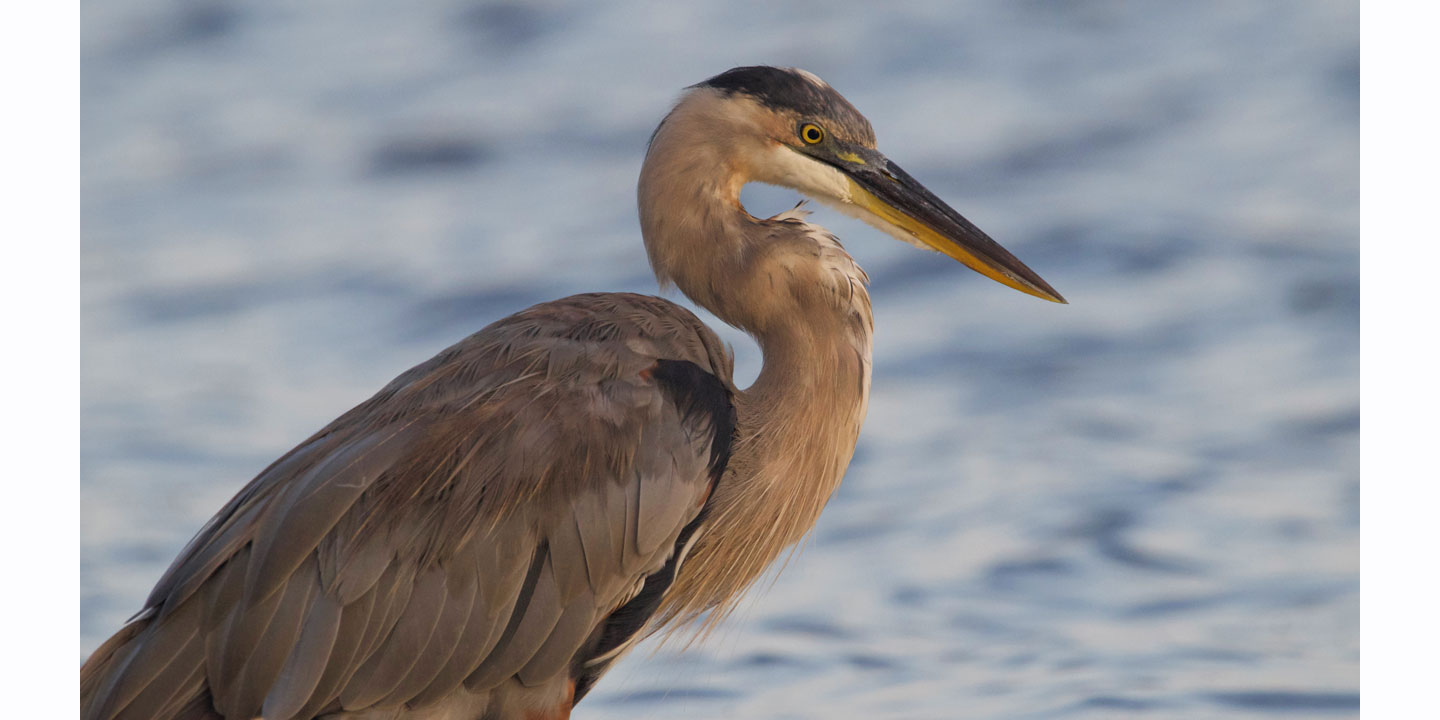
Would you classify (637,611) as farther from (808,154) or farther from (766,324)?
(808,154)

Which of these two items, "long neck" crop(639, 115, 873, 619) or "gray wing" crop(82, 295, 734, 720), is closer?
"gray wing" crop(82, 295, 734, 720)

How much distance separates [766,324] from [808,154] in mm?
358

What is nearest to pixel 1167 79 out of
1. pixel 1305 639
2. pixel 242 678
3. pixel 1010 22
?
pixel 1010 22

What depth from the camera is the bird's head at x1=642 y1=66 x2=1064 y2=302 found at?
287 cm

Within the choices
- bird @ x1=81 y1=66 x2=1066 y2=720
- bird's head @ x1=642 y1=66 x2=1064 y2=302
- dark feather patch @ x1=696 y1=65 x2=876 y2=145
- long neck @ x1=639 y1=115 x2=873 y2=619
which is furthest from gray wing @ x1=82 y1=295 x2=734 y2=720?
dark feather patch @ x1=696 y1=65 x2=876 y2=145

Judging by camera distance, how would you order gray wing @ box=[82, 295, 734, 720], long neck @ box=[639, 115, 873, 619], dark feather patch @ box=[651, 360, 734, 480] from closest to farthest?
1. gray wing @ box=[82, 295, 734, 720]
2. dark feather patch @ box=[651, 360, 734, 480]
3. long neck @ box=[639, 115, 873, 619]

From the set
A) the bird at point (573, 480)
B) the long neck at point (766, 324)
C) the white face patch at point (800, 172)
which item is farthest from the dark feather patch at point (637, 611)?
the white face patch at point (800, 172)

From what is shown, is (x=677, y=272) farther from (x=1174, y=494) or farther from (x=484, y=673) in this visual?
(x=1174, y=494)

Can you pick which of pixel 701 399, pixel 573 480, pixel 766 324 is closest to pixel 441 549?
pixel 573 480

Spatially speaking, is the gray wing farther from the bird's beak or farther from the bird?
the bird's beak

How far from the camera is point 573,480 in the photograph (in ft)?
8.48

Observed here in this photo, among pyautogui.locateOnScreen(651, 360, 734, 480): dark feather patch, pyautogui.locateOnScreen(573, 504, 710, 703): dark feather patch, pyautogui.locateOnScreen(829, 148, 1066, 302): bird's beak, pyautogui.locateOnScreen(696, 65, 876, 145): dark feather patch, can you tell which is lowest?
pyautogui.locateOnScreen(573, 504, 710, 703): dark feather patch

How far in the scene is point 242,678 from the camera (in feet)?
7.98
